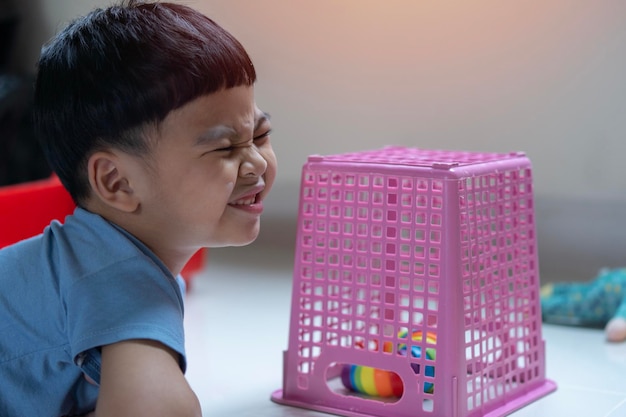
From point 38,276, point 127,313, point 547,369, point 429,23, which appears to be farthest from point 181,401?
point 429,23

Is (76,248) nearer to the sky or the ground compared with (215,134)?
nearer to the ground

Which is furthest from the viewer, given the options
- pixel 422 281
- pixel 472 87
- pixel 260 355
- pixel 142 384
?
pixel 472 87

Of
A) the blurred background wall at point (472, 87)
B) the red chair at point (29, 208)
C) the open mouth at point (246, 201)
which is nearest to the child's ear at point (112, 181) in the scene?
the open mouth at point (246, 201)

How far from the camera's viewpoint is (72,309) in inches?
37.5

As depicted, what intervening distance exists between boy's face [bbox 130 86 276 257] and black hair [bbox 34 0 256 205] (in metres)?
0.02

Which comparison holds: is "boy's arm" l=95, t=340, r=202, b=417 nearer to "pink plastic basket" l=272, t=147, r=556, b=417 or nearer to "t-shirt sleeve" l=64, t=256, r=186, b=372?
"t-shirt sleeve" l=64, t=256, r=186, b=372

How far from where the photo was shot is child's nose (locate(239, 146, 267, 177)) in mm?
1033

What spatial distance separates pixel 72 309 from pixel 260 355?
0.54m

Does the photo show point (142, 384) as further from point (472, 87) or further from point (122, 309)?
point (472, 87)

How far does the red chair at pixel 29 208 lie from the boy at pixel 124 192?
Answer: 0.46 metres

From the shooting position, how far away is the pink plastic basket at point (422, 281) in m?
1.08

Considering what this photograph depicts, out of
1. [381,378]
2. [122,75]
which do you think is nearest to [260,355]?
[381,378]

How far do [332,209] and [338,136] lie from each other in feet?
2.67

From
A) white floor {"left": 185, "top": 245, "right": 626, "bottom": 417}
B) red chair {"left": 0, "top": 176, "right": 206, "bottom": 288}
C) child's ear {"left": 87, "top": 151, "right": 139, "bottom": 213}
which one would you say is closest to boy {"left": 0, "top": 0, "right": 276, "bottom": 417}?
child's ear {"left": 87, "top": 151, "right": 139, "bottom": 213}
